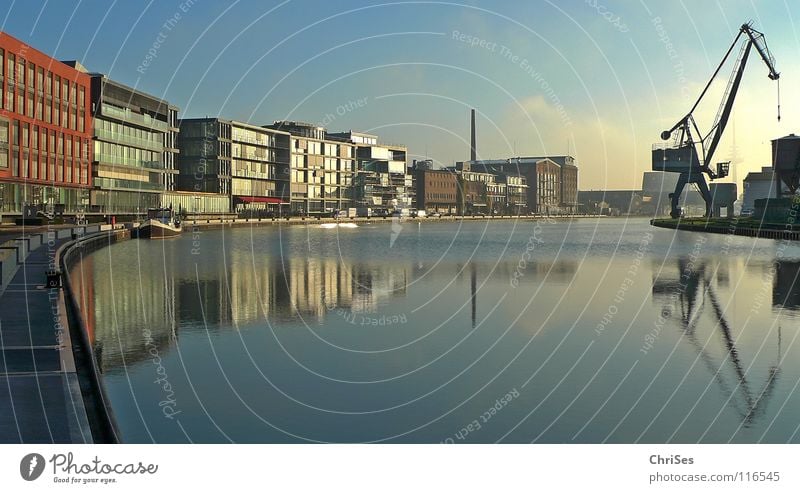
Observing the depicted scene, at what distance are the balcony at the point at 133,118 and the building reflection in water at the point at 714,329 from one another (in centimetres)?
9430

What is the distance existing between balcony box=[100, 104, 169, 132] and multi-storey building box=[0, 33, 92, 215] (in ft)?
21.9

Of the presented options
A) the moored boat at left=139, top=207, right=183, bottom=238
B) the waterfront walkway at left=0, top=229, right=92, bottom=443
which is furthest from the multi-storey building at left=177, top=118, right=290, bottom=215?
the waterfront walkway at left=0, top=229, right=92, bottom=443

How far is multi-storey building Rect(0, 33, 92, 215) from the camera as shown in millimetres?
90250

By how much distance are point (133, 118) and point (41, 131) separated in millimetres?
36739

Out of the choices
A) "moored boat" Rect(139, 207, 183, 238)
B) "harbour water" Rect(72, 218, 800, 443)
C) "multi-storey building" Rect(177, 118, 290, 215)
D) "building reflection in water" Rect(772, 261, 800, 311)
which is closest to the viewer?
"harbour water" Rect(72, 218, 800, 443)

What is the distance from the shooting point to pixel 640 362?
23094mm

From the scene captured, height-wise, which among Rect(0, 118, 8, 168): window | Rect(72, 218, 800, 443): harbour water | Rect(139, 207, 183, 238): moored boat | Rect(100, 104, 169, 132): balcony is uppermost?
Rect(100, 104, 169, 132): balcony

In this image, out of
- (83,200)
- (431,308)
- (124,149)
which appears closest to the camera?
(431,308)

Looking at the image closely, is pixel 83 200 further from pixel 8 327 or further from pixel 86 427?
pixel 86 427

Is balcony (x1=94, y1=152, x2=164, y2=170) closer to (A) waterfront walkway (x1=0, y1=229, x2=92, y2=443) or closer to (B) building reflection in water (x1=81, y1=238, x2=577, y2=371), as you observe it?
(B) building reflection in water (x1=81, y1=238, x2=577, y2=371)

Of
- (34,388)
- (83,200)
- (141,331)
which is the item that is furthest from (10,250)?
(83,200)

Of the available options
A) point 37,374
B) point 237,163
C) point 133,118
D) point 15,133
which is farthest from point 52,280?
point 237,163

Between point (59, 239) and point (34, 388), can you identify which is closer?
point (34, 388)

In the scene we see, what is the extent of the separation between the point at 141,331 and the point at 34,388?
11.6 m
